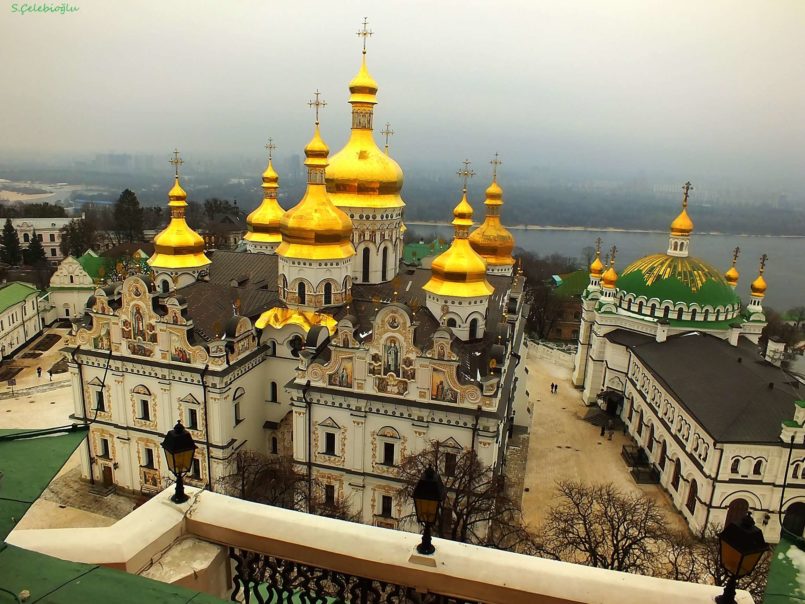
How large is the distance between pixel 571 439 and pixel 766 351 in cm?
1844

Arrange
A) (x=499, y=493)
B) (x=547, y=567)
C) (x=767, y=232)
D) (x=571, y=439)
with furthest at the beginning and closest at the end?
(x=767, y=232) → (x=571, y=439) → (x=499, y=493) → (x=547, y=567)

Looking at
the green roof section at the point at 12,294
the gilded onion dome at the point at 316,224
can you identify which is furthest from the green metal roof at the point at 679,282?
the green roof section at the point at 12,294

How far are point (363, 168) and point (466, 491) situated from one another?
1269cm

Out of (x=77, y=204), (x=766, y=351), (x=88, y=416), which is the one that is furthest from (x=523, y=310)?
(x=77, y=204)

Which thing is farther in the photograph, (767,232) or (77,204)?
(767,232)

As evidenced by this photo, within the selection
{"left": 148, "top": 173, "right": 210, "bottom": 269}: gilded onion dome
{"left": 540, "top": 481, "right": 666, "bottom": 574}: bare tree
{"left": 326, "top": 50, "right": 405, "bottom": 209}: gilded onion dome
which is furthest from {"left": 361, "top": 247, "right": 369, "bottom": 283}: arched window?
{"left": 540, "top": 481, "right": 666, "bottom": 574}: bare tree

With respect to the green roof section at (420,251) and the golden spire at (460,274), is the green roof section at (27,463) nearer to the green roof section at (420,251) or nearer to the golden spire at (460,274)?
the golden spire at (460,274)

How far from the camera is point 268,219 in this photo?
2830cm

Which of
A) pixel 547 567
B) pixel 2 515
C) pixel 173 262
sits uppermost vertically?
pixel 2 515

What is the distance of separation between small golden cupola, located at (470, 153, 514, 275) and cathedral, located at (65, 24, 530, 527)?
4492 mm

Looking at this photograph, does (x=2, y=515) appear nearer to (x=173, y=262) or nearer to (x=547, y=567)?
(x=547, y=567)

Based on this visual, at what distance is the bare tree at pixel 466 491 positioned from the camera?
1470 cm

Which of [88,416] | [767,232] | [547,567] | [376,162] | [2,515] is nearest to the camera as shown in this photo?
[2,515]

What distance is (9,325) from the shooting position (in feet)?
109
